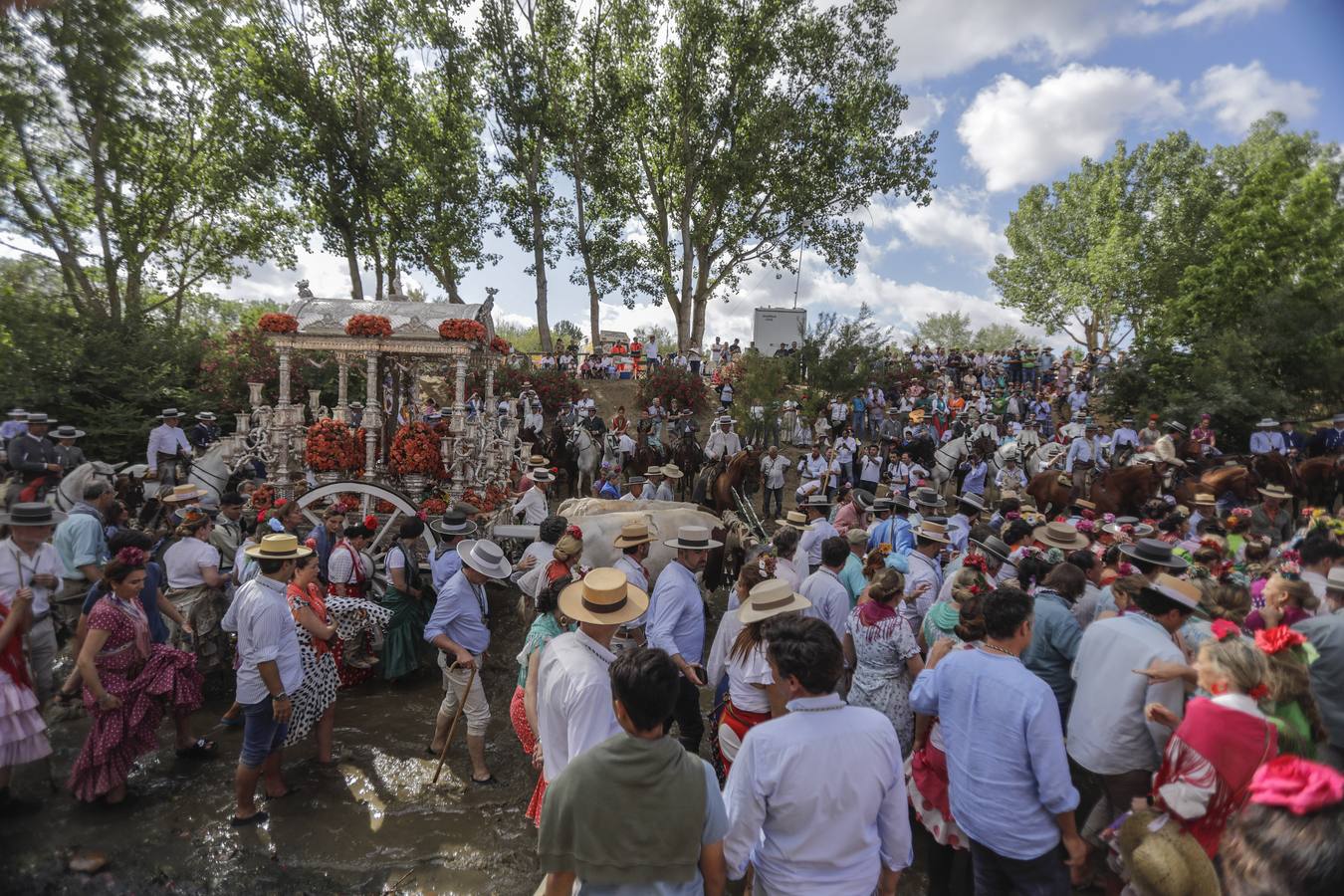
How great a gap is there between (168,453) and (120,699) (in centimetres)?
785

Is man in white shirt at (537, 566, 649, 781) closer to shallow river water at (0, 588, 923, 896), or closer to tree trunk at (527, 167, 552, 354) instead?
shallow river water at (0, 588, 923, 896)

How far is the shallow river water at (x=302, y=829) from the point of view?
4.18 meters

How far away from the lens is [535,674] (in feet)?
11.5

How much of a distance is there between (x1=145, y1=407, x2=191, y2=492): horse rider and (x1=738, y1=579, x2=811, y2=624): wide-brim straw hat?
10.8 m

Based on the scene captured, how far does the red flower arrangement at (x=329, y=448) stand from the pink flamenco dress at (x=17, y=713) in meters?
5.95

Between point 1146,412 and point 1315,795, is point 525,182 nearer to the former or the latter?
point 1146,412

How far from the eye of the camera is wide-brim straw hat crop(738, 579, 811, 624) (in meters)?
3.68

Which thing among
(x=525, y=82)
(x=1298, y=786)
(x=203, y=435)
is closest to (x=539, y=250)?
(x=525, y=82)

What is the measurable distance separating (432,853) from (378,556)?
5.29 metres

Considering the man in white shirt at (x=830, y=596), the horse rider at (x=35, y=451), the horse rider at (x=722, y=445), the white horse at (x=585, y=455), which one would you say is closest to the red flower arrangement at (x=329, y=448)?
the horse rider at (x=35, y=451)

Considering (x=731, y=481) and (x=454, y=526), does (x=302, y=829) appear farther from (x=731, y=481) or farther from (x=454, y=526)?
(x=731, y=481)

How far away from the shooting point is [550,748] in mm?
3025

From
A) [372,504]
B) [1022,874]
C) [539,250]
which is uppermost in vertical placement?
[539,250]

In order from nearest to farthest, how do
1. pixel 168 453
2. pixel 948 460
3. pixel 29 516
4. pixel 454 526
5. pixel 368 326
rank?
pixel 29 516, pixel 454 526, pixel 368 326, pixel 168 453, pixel 948 460
